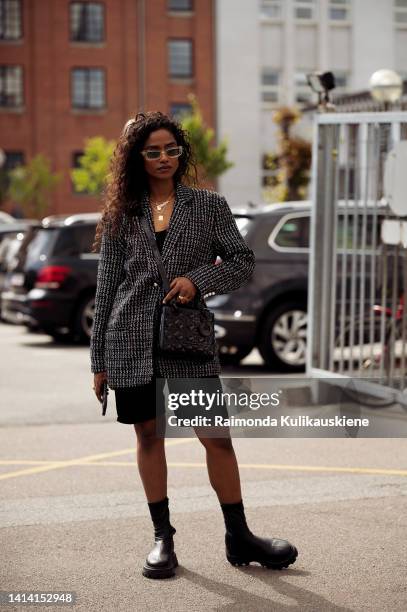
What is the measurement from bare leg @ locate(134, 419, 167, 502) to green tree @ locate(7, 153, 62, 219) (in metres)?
Answer: 42.4

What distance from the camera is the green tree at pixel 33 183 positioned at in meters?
46.5

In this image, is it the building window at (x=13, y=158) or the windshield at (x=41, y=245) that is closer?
the windshield at (x=41, y=245)

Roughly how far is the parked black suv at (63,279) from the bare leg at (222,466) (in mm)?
11304

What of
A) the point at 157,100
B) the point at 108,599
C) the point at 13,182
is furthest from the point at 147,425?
the point at 157,100

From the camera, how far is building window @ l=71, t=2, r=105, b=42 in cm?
4922

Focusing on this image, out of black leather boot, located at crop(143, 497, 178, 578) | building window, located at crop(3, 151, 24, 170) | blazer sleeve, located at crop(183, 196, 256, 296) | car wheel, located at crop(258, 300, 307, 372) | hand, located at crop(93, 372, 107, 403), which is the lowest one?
car wheel, located at crop(258, 300, 307, 372)

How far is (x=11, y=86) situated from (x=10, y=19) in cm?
277

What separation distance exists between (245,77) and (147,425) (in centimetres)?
4571

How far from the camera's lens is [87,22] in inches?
1941

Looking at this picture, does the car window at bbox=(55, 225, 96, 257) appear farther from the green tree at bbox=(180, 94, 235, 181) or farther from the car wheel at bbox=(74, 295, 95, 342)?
the green tree at bbox=(180, 94, 235, 181)

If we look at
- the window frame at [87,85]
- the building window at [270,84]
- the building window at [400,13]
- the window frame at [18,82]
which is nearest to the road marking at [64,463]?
the building window at [270,84]

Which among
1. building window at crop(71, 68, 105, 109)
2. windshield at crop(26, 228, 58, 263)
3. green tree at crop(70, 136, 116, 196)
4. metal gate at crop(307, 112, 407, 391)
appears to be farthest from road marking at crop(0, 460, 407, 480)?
building window at crop(71, 68, 105, 109)

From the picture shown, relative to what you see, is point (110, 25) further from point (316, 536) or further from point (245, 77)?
point (316, 536)

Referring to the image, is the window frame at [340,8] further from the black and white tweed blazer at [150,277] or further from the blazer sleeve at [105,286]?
the blazer sleeve at [105,286]
